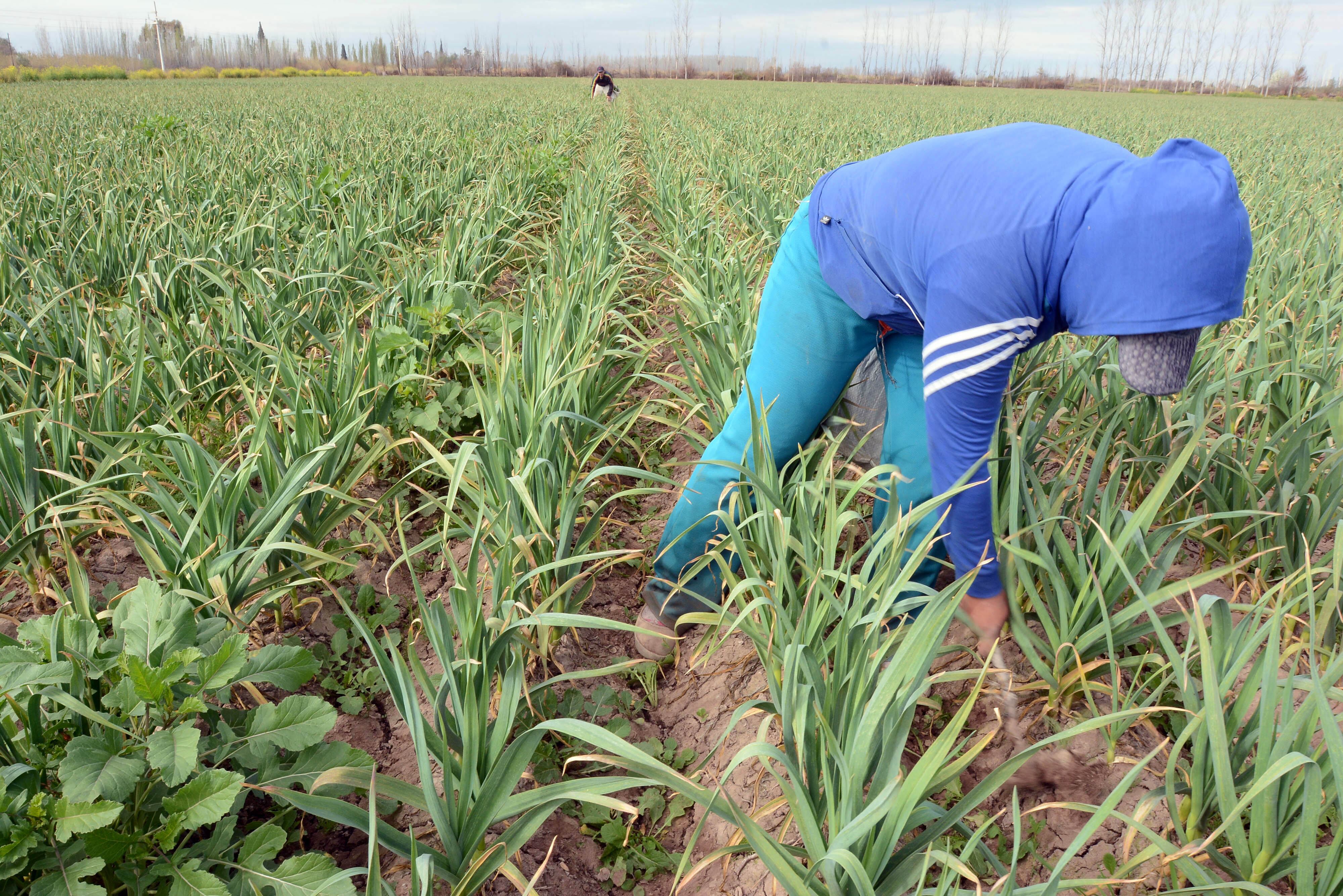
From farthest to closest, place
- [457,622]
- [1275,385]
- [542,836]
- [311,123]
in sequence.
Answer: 1. [311,123]
2. [1275,385]
3. [542,836]
4. [457,622]

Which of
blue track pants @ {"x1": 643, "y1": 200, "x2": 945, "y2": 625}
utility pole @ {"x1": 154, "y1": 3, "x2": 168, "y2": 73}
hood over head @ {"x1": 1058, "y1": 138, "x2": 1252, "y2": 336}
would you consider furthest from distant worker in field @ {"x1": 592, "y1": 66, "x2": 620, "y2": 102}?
utility pole @ {"x1": 154, "y1": 3, "x2": 168, "y2": 73}

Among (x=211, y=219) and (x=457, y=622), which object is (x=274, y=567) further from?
(x=211, y=219)

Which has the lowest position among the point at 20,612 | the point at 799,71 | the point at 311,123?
the point at 20,612

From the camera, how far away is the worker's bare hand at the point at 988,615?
1.46 metres

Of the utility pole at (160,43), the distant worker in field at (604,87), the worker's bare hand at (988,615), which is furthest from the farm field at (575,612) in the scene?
the utility pole at (160,43)

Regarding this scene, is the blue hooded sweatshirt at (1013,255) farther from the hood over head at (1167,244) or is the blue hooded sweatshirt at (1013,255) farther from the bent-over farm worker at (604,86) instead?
the bent-over farm worker at (604,86)

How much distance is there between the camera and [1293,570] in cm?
173

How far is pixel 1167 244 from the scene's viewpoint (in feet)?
3.66

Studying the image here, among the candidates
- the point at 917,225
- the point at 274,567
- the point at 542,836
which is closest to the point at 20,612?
the point at 274,567

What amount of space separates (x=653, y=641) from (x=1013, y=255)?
3.81 ft

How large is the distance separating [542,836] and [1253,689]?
118 cm

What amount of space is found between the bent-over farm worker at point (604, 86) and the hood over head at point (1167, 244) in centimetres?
1824

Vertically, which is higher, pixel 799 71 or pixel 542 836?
pixel 799 71

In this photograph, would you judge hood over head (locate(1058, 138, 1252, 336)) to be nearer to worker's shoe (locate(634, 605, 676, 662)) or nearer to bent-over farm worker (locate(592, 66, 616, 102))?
worker's shoe (locate(634, 605, 676, 662))
